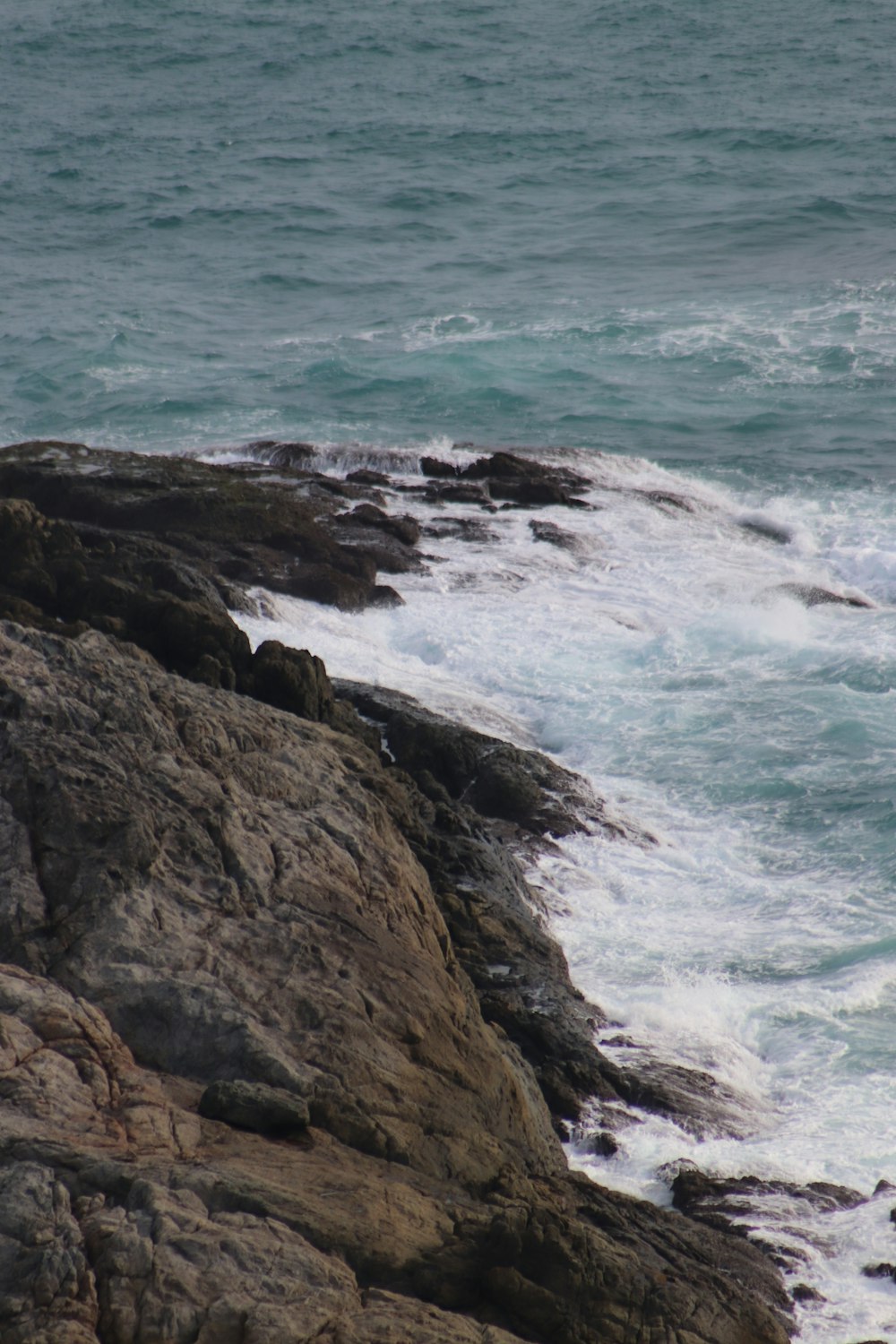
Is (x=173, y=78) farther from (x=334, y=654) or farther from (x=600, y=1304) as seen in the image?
(x=600, y=1304)

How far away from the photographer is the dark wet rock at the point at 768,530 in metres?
25.3

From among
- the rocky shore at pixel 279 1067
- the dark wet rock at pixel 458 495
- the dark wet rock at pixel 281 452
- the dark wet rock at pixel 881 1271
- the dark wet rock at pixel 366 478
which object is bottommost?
the dark wet rock at pixel 881 1271

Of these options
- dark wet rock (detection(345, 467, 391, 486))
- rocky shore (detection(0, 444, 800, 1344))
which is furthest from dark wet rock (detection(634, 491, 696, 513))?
rocky shore (detection(0, 444, 800, 1344))

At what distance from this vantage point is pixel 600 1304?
739cm

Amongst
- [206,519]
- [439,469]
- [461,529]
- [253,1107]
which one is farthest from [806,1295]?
[439,469]

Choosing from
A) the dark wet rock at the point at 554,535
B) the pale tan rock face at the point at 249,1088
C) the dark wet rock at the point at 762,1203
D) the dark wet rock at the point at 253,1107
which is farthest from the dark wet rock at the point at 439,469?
the dark wet rock at the point at 253,1107

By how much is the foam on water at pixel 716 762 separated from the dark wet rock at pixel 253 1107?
3.64 meters

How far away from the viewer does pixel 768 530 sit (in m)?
25.6

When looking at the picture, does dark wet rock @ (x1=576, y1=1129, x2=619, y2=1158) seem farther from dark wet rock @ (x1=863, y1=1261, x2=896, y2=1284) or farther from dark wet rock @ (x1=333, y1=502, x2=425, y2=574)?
dark wet rock @ (x1=333, y1=502, x2=425, y2=574)

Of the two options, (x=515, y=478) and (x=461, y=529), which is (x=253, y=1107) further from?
(x=515, y=478)

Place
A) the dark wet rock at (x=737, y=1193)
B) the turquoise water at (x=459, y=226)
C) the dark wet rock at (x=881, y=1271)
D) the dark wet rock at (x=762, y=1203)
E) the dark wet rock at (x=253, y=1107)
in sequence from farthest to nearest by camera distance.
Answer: the turquoise water at (x=459, y=226), the dark wet rock at (x=737, y=1193), the dark wet rock at (x=762, y=1203), the dark wet rock at (x=881, y=1271), the dark wet rock at (x=253, y=1107)

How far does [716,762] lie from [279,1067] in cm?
1072

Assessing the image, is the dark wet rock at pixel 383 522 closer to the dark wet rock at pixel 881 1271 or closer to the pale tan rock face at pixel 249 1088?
the pale tan rock face at pixel 249 1088

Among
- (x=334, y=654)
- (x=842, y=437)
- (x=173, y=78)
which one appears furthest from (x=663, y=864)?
(x=173, y=78)
